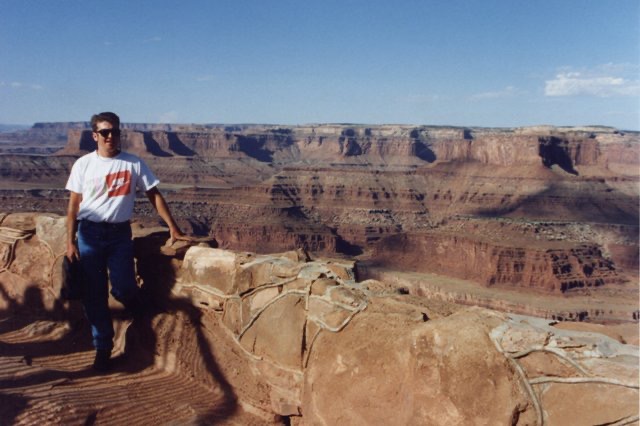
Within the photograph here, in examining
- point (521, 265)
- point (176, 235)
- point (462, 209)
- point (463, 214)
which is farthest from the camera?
point (462, 209)

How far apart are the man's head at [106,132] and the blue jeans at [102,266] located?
1.97 feet

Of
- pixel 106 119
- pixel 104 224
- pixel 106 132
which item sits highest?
pixel 106 119

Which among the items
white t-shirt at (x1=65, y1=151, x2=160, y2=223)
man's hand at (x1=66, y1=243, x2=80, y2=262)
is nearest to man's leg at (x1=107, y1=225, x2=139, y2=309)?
white t-shirt at (x1=65, y1=151, x2=160, y2=223)

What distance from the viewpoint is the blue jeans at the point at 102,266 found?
13.6 feet

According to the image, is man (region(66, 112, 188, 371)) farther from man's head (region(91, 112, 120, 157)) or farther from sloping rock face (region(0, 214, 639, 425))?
sloping rock face (region(0, 214, 639, 425))

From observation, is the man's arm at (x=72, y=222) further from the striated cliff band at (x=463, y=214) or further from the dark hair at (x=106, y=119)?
the striated cliff band at (x=463, y=214)

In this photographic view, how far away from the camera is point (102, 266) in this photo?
4234 mm

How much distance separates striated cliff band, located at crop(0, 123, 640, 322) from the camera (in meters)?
38.8

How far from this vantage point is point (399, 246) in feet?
161

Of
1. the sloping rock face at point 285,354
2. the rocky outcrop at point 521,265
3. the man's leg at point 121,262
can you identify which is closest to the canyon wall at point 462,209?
the rocky outcrop at point 521,265

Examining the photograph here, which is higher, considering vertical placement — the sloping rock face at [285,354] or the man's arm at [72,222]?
the man's arm at [72,222]

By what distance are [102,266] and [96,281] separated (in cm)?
13

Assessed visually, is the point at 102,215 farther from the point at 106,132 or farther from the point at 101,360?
the point at 101,360

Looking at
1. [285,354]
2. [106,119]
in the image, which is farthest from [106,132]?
[285,354]
